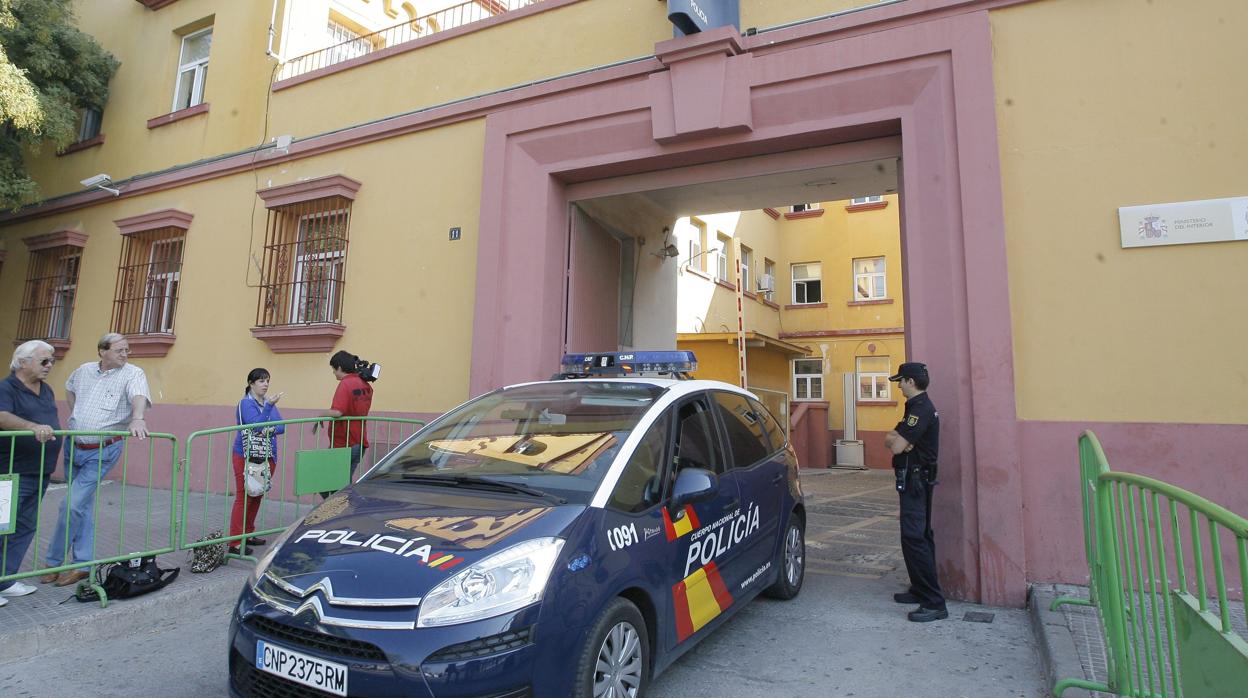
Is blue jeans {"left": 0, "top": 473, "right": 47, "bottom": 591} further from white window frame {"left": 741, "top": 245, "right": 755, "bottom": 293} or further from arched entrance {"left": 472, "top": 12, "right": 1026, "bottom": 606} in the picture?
white window frame {"left": 741, "top": 245, "right": 755, "bottom": 293}

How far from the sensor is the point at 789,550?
16.6 feet

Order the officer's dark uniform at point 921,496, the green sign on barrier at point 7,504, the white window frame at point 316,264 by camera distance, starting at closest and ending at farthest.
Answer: the green sign on barrier at point 7,504 < the officer's dark uniform at point 921,496 < the white window frame at point 316,264

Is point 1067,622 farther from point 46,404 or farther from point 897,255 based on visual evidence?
point 897,255

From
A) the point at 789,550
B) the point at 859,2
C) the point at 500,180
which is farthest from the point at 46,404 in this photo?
the point at 859,2

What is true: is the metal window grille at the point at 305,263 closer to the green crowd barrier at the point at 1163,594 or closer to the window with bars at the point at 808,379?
the green crowd barrier at the point at 1163,594

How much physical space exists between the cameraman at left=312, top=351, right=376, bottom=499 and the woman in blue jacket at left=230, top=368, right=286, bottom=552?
0.45 meters

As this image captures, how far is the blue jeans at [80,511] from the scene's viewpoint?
480 cm

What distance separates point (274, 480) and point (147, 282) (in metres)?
4.45

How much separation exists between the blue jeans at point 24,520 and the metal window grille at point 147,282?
21.1 ft

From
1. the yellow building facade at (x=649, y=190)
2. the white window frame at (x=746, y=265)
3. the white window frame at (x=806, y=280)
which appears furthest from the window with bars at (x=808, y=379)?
the yellow building facade at (x=649, y=190)

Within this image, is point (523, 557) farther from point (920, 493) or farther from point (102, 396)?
point (102, 396)

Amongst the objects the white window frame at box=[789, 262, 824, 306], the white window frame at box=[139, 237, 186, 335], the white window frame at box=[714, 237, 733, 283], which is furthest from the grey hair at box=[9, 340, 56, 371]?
the white window frame at box=[789, 262, 824, 306]

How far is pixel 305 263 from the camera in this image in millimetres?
9047

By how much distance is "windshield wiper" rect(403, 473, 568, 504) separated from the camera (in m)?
3.17
